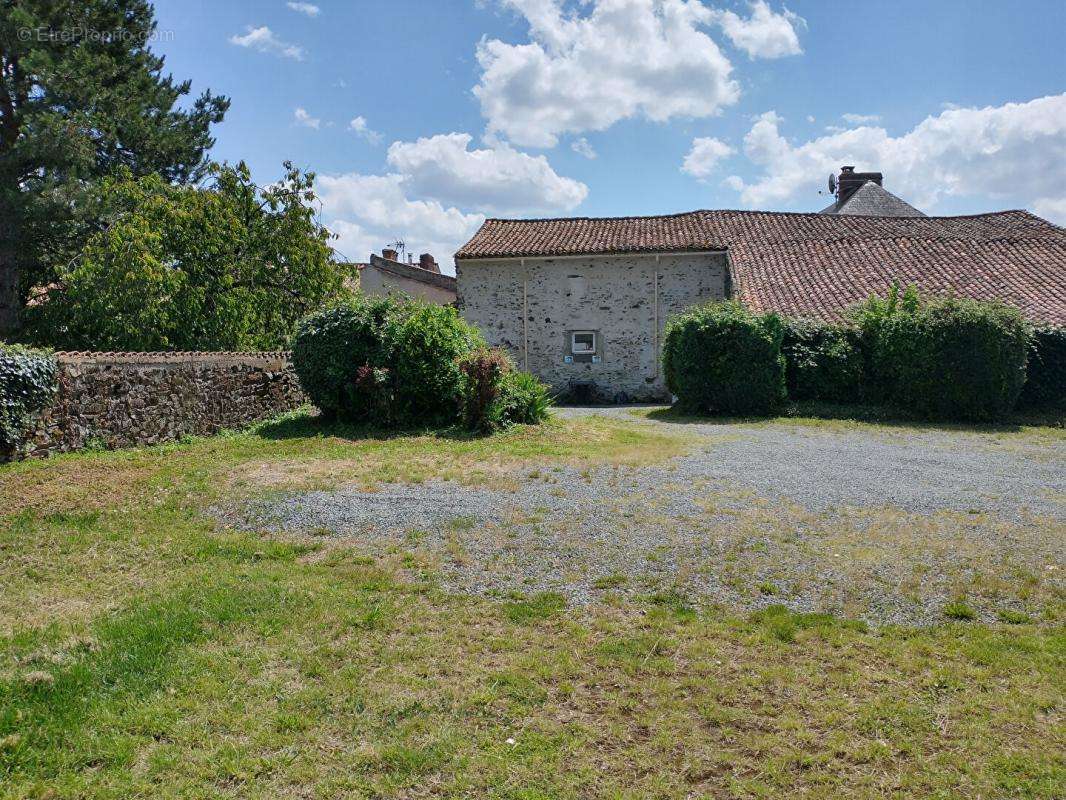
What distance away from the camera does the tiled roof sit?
1997 centimetres

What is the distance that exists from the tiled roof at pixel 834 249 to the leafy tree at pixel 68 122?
9.53m

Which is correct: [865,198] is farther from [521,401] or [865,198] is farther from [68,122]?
[68,122]

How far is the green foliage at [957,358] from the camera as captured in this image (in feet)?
46.7

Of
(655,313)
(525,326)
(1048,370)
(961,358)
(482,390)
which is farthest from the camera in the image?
(525,326)

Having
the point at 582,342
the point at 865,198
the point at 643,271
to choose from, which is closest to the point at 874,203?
the point at 865,198

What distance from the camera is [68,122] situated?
16094mm

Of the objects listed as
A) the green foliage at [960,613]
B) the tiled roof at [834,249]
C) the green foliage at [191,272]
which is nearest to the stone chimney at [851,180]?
the tiled roof at [834,249]

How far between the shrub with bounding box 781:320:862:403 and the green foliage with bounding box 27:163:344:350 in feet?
39.3

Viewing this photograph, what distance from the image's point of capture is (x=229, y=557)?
18.1 ft

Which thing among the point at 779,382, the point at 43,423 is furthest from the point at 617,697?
the point at 779,382

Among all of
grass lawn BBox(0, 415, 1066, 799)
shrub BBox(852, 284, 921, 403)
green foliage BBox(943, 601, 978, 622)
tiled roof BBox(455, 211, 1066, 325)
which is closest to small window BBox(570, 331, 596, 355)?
tiled roof BBox(455, 211, 1066, 325)

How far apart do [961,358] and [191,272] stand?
17.3m

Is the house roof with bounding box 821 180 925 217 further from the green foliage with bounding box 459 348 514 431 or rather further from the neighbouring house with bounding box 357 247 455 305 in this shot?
the green foliage with bounding box 459 348 514 431

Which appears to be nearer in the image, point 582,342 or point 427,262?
point 582,342
